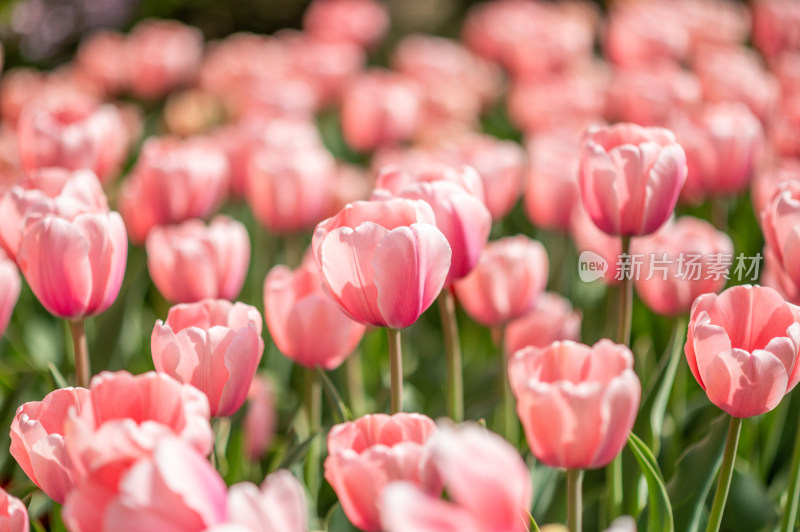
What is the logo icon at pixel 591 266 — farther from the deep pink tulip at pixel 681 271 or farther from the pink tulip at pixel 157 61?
the pink tulip at pixel 157 61

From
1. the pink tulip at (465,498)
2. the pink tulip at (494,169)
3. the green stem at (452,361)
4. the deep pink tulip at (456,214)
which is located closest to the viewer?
the pink tulip at (465,498)

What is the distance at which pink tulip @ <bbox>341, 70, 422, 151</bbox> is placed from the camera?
202 cm

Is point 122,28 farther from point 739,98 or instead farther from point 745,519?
point 745,519

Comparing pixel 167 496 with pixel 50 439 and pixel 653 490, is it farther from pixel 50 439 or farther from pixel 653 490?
pixel 653 490

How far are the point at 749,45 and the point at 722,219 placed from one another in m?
2.11

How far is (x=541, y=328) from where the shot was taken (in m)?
1.19

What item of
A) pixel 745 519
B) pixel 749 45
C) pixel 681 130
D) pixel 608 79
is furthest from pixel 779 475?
pixel 749 45

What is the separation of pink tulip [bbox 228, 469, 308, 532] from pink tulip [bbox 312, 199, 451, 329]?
0.90 ft

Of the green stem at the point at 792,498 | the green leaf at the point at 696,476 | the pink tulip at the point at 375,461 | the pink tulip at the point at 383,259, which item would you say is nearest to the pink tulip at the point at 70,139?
the pink tulip at the point at 383,259

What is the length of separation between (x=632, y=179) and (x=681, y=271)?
27 centimetres

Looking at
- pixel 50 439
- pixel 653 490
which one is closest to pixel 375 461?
pixel 50 439

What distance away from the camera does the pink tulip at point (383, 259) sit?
734 millimetres

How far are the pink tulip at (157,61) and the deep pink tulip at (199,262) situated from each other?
62.2 inches

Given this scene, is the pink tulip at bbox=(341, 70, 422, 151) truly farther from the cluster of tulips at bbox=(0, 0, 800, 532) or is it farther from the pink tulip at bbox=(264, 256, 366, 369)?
the pink tulip at bbox=(264, 256, 366, 369)
